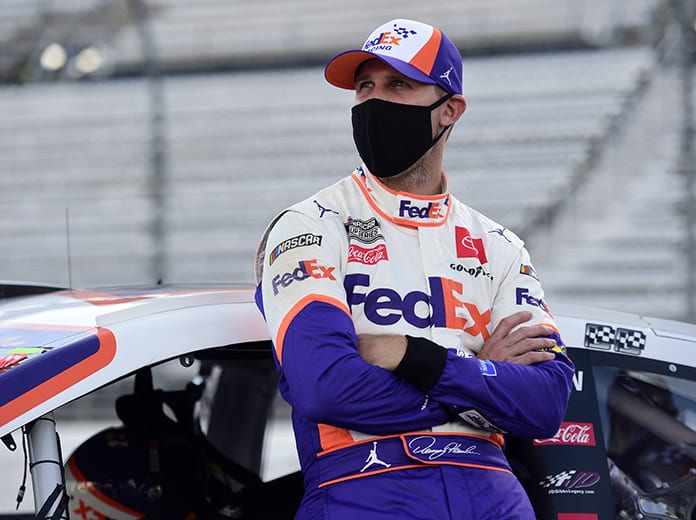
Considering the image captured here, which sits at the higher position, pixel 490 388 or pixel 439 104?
pixel 439 104

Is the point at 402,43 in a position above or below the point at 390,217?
above

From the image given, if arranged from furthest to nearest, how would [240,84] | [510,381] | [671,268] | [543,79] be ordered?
[240,84]
[543,79]
[671,268]
[510,381]

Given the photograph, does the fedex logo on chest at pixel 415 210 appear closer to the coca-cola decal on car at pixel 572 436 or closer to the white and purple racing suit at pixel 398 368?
the white and purple racing suit at pixel 398 368

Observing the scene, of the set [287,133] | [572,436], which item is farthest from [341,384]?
[287,133]

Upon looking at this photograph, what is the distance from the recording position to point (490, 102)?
322 inches

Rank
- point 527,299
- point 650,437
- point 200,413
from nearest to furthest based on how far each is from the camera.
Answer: point 527,299 < point 650,437 < point 200,413

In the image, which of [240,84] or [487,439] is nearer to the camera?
[487,439]

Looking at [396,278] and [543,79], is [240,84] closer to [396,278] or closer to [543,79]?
[543,79]

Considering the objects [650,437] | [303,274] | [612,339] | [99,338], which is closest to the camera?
[99,338]

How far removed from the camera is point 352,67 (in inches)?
89.1

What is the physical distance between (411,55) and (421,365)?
70 cm

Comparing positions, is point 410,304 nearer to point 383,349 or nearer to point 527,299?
point 383,349

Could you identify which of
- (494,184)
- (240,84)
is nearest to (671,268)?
(494,184)

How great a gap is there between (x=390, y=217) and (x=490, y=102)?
6278 millimetres
